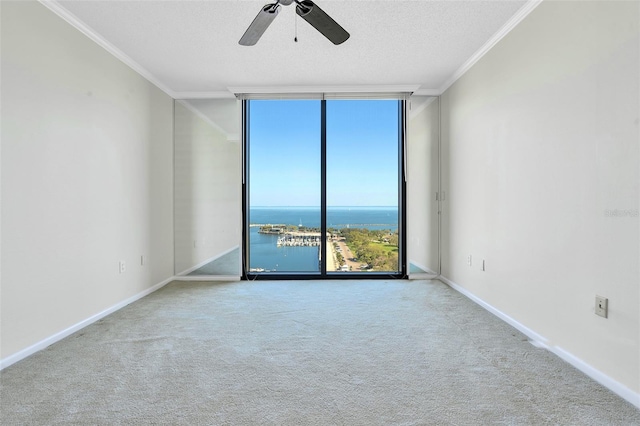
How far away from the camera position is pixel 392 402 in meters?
1.54

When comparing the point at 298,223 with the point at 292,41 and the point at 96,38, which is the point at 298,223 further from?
the point at 96,38

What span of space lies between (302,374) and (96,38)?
3087 mm

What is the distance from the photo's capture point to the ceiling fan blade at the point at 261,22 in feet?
5.84

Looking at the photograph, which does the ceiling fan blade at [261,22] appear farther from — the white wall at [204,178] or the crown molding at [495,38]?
the white wall at [204,178]

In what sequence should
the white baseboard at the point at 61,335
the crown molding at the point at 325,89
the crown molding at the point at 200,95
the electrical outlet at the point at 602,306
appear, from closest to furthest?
the electrical outlet at the point at 602,306 → the white baseboard at the point at 61,335 → the crown molding at the point at 325,89 → the crown molding at the point at 200,95

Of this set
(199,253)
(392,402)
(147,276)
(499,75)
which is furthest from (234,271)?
(499,75)

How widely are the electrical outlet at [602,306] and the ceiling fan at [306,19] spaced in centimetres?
213

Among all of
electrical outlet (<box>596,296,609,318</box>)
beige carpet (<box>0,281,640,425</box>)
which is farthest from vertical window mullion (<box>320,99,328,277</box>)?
electrical outlet (<box>596,296,609,318</box>)

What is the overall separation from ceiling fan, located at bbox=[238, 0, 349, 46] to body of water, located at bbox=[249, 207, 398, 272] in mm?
2318

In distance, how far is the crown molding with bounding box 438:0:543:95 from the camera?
2236 millimetres

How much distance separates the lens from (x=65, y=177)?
7.59ft

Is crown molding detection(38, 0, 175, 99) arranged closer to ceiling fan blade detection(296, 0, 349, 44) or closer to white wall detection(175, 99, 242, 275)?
white wall detection(175, 99, 242, 275)

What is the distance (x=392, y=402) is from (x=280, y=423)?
0.55 metres

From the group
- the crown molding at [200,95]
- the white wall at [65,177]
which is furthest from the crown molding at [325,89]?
the white wall at [65,177]
